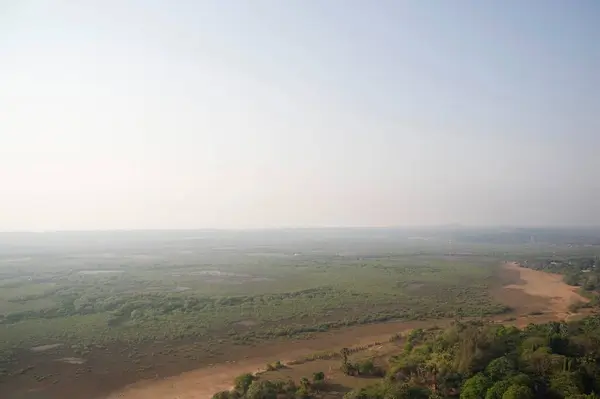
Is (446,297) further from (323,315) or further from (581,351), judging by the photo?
(581,351)

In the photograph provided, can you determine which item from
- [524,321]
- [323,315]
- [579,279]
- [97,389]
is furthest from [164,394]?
[579,279]

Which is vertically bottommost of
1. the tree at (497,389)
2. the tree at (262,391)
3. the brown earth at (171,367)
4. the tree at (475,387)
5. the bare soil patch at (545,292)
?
the brown earth at (171,367)

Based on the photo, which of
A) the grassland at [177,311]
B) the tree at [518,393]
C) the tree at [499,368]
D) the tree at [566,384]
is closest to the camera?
the tree at [518,393]

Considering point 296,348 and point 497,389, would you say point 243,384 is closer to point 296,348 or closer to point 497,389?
point 296,348

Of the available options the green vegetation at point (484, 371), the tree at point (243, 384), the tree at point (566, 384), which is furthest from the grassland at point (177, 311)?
the tree at point (566, 384)

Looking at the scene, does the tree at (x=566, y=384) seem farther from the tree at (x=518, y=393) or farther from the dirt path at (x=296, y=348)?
the dirt path at (x=296, y=348)

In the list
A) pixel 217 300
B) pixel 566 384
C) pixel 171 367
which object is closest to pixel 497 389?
pixel 566 384
